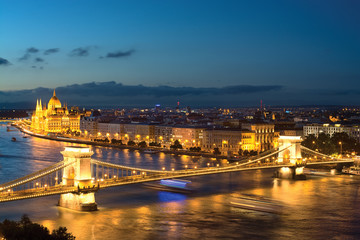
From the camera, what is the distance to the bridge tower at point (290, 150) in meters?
21.0

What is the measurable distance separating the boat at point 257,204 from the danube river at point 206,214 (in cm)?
28

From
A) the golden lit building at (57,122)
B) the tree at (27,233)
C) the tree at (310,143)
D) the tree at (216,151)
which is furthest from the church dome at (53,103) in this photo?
the tree at (27,233)

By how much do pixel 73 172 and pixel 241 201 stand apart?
4.55 meters

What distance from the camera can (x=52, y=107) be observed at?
6831cm

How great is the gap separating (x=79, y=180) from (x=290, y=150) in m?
11.4

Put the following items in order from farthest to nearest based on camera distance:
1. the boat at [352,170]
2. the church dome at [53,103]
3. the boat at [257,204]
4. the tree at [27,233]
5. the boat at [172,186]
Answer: the church dome at [53,103] → the boat at [352,170] → the boat at [172,186] → the boat at [257,204] → the tree at [27,233]

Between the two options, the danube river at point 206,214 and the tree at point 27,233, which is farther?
the danube river at point 206,214

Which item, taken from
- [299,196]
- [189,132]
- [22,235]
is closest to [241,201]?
[299,196]

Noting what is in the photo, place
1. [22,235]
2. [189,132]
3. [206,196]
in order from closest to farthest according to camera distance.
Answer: [22,235], [206,196], [189,132]

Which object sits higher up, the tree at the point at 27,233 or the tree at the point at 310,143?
the tree at the point at 310,143

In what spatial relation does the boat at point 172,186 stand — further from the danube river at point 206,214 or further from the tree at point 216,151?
the tree at point 216,151

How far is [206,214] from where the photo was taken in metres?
12.7

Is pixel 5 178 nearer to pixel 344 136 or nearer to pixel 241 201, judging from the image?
pixel 241 201

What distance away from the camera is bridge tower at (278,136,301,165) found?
68.8ft
